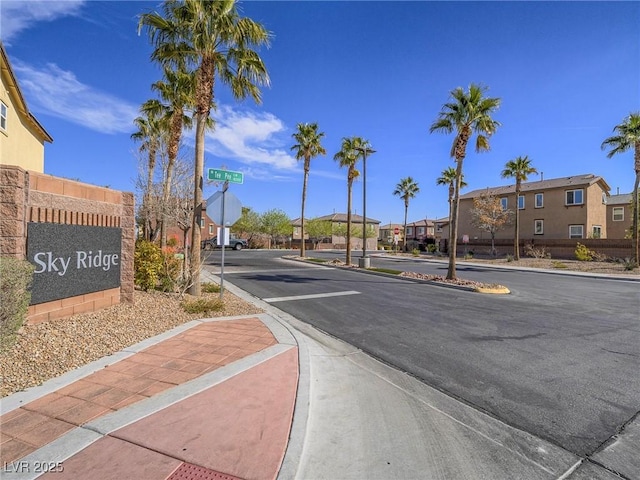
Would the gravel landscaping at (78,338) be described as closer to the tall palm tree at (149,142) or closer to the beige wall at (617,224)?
the tall palm tree at (149,142)

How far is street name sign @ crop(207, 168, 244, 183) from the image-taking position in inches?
364

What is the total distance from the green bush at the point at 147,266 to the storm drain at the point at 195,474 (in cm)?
766

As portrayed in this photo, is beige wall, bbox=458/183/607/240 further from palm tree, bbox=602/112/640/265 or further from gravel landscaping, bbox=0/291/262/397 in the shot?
gravel landscaping, bbox=0/291/262/397

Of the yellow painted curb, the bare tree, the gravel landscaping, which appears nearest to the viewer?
the gravel landscaping

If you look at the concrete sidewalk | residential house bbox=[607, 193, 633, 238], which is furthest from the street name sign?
residential house bbox=[607, 193, 633, 238]

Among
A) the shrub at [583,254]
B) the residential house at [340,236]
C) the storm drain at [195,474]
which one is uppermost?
the residential house at [340,236]

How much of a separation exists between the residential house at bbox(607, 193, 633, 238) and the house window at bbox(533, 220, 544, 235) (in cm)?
719

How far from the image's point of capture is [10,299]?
4.00 m

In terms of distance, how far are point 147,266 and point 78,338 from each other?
4.33 meters

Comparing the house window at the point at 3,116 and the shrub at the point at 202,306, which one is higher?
the house window at the point at 3,116

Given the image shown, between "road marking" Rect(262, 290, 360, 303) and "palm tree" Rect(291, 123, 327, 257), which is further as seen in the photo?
"palm tree" Rect(291, 123, 327, 257)

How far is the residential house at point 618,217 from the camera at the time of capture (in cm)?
3722

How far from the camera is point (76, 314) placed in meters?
6.41

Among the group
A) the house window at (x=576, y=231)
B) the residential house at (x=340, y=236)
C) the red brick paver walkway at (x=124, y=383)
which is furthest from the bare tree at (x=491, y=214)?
the red brick paver walkway at (x=124, y=383)
